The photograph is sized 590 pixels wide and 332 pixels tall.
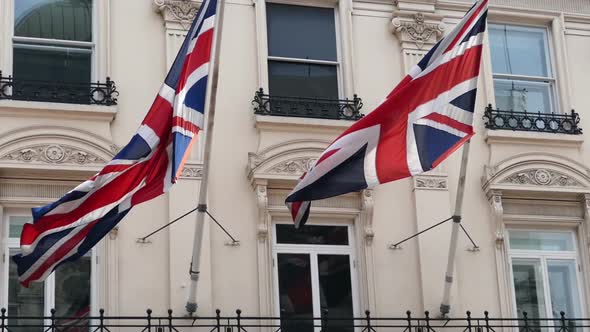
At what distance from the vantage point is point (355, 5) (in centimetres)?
1755

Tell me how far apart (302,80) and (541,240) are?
161 inches

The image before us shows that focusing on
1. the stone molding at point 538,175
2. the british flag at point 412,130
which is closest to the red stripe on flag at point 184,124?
the british flag at point 412,130

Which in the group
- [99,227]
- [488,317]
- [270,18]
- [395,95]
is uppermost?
[270,18]

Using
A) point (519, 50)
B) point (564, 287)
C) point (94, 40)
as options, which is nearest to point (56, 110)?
point (94, 40)

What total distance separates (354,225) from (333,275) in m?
0.78

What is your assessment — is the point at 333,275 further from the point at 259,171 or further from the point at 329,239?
the point at 259,171

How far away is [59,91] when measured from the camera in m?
15.8

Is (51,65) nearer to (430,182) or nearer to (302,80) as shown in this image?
(302,80)

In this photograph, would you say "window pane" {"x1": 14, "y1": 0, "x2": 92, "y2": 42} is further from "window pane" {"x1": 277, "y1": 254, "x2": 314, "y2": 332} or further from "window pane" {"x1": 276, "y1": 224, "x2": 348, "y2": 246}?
"window pane" {"x1": 277, "y1": 254, "x2": 314, "y2": 332}

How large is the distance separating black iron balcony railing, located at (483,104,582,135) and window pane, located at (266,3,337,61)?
8.10 ft

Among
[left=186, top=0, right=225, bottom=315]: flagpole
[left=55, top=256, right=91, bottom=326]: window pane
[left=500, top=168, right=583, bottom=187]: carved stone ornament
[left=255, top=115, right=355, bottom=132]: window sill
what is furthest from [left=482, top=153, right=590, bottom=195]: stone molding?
[left=55, top=256, right=91, bottom=326]: window pane

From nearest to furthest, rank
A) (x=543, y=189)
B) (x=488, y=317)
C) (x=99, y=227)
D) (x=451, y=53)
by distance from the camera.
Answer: (x=99, y=227) → (x=451, y=53) → (x=488, y=317) → (x=543, y=189)

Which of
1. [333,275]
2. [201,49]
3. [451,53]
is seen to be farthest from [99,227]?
[451,53]

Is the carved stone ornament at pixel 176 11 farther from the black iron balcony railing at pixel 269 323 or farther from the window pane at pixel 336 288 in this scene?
the black iron balcony railing at pixel 269 323
